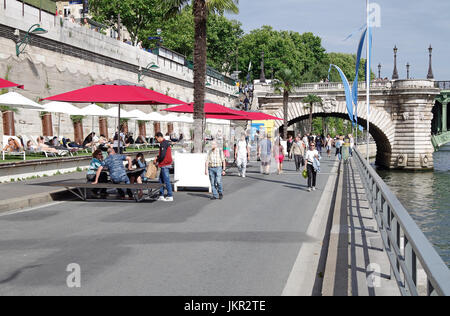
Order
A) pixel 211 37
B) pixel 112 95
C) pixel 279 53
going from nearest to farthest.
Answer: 1. pixel 112 95
2. pixel 211 37
3. pixel 279 53

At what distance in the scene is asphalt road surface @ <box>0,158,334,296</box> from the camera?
20.0 ft

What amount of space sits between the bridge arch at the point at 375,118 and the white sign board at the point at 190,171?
46128mm

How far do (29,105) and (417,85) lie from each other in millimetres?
47354

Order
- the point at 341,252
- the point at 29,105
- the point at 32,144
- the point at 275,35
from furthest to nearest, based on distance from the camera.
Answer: the point at 275,35 < the point at 32,144 < the point at 29,105 < the point at 341,252

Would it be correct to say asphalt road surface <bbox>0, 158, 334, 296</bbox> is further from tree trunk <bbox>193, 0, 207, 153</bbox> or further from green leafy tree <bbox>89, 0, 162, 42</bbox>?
green leafy tree <bbox>89, 0, 162, 42</bbox>

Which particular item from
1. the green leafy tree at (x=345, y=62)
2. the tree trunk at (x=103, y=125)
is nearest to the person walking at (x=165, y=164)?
the tree trunk at (x=103, y=125)

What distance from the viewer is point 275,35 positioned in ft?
318

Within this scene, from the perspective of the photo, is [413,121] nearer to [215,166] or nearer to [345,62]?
[215,166]

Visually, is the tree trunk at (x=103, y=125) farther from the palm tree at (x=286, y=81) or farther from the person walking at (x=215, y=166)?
the palm tree at (x=286, y=81)

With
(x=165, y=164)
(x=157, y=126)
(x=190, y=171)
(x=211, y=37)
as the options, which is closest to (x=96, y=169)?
(x=165, y=164)

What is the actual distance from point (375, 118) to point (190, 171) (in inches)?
1841

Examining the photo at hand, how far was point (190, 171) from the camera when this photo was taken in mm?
16703
